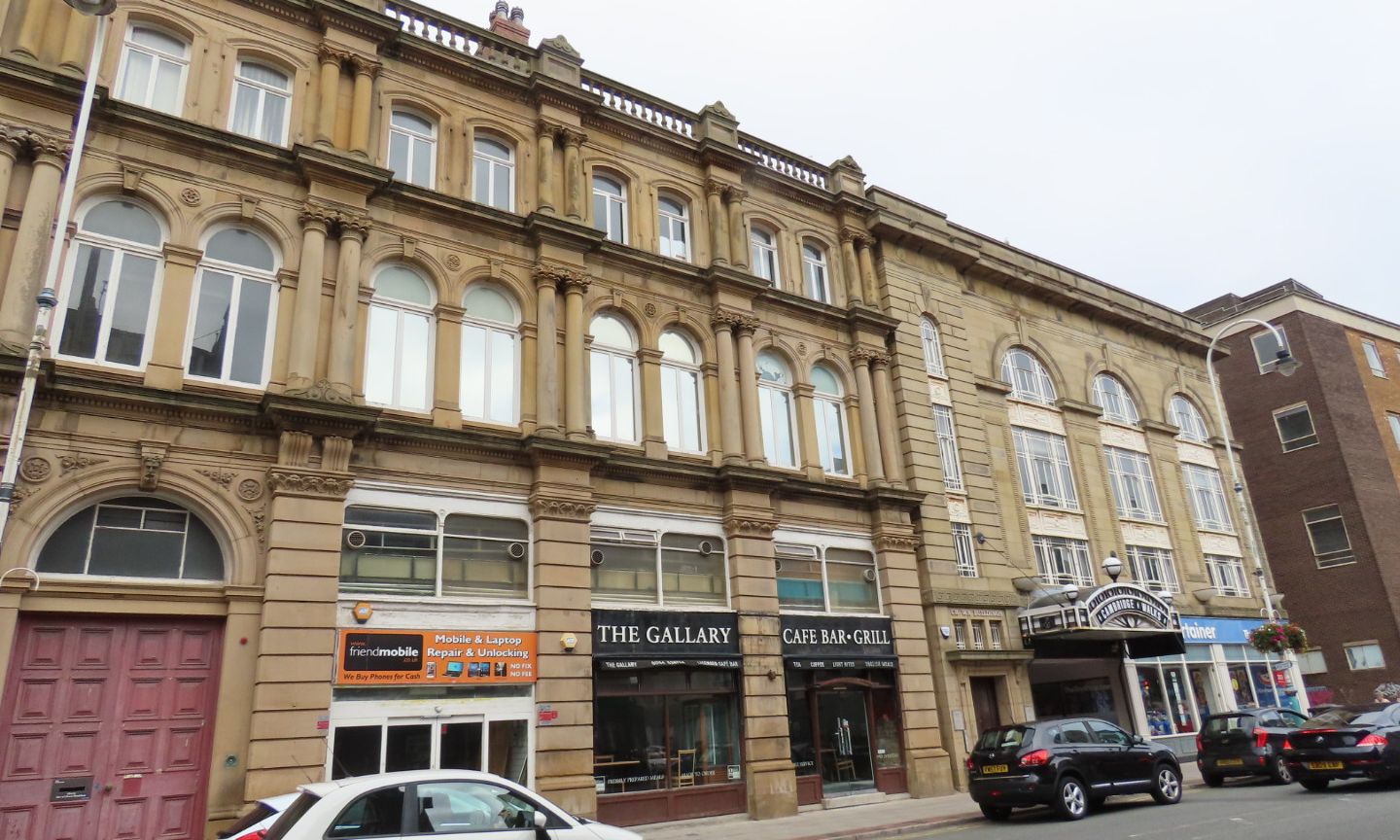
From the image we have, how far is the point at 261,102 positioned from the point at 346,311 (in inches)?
192

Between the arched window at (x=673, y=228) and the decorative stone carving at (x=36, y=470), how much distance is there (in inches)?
533

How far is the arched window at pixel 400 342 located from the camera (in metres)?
16.9

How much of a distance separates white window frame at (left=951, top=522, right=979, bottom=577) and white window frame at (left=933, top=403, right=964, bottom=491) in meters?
1.17

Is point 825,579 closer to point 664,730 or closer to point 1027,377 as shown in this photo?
point 664,730

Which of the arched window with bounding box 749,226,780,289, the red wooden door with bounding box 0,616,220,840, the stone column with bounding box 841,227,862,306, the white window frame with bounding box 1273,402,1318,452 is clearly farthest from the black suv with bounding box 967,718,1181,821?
the white window frame with bounding box 1273,402,1318,452

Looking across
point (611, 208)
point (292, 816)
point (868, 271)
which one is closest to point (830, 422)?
point (868, 271)

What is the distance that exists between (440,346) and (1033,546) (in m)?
18.6

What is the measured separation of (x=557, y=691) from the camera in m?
16.4

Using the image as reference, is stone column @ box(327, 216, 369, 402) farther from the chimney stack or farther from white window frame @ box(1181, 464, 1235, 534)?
white window frame @ box(1181, 464, 1235, 534)

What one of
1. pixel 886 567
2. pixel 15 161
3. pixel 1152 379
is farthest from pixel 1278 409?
pixel 15 161

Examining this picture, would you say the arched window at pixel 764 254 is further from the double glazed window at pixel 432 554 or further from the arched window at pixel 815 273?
the double glazed window at pixel 432 554

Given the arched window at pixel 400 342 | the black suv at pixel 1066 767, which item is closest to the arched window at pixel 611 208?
the arched window at pixel 400 342

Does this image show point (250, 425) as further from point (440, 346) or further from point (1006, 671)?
point (1006, 671)

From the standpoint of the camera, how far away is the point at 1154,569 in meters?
30.0
